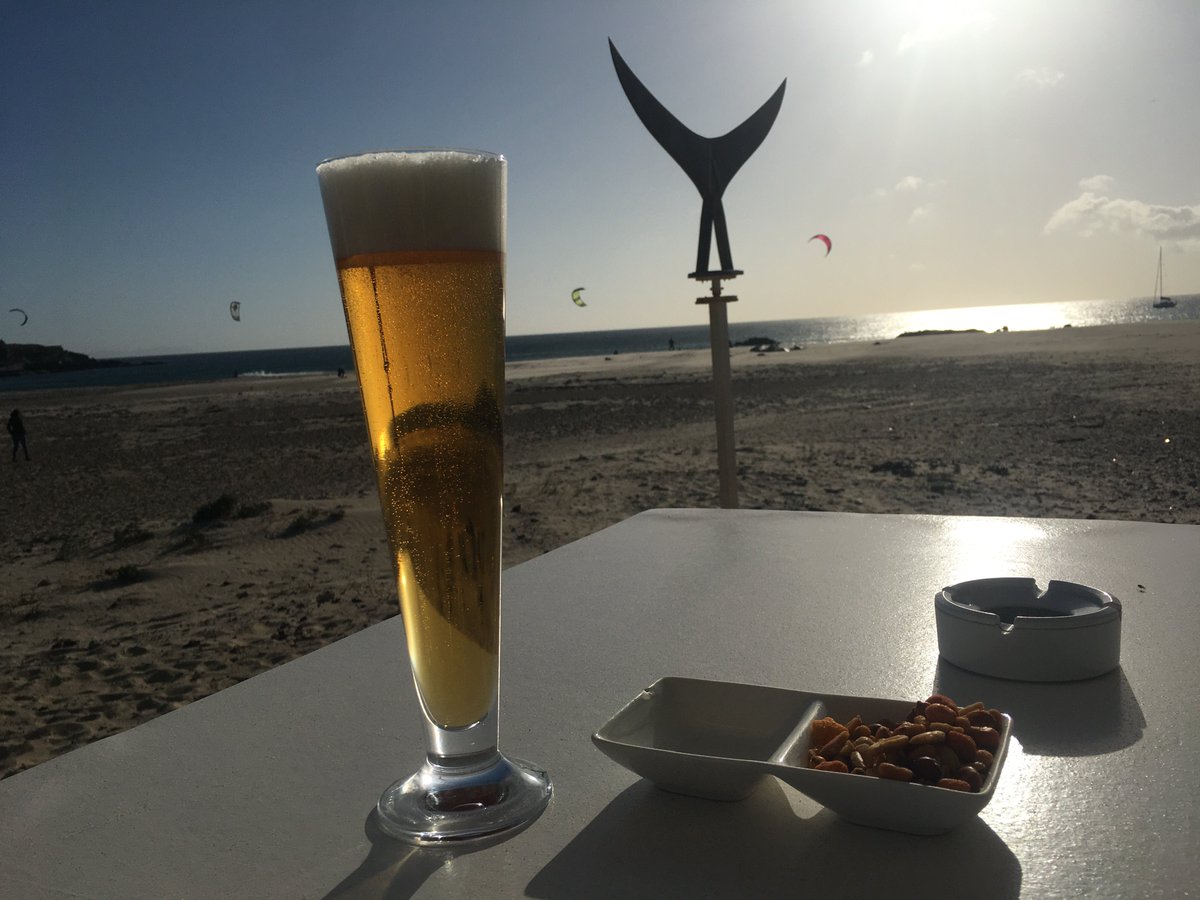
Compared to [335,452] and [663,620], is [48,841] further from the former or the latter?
[335,452]

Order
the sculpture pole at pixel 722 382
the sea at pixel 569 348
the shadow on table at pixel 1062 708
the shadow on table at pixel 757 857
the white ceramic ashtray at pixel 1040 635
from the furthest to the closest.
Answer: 1. the sea at pixel 569 348
2. the sculpture pole at pixel 722 382
3. the white ceramic ashtray at pixel 1040 635
4. the shadow on table at pixel 1062 708
5. the shadow on table at pixel 757 857

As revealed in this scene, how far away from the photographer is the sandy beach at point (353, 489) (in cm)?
429

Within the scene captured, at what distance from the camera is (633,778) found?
2.55ft

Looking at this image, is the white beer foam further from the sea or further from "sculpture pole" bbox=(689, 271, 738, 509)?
the sea

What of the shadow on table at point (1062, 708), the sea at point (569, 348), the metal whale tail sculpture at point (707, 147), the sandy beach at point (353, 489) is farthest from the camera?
the sea at point (569, 348)

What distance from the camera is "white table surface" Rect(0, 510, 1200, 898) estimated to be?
633 mm

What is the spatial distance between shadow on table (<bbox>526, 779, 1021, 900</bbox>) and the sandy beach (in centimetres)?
314

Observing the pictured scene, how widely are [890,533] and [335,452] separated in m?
10.8

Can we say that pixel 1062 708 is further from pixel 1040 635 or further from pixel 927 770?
pixel 927 770

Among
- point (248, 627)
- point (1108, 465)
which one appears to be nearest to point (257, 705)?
point (248, 627)

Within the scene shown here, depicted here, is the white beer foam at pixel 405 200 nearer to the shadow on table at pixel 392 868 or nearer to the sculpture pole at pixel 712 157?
the shadow on table at pixel 392 868

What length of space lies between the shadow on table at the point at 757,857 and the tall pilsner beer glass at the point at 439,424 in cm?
8

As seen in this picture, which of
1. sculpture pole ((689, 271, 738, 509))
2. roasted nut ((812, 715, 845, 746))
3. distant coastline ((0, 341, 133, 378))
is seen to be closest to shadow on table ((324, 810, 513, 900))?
roasted nut ((812, 715, 845, 746))

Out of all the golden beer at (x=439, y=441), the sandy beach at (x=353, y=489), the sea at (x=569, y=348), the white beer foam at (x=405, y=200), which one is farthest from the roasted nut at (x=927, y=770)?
the sea at (x=569, y=348)
